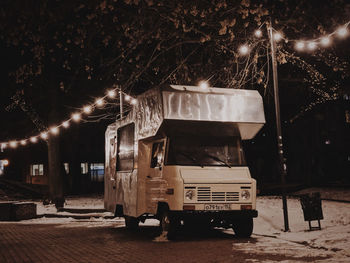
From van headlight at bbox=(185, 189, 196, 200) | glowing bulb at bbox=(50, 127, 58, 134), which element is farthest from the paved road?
glowing bulb at bbox=(50, 127, 58, 134)

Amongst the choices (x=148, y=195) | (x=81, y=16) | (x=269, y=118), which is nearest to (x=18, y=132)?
(x=269, y=118)

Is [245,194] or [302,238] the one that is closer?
[302,238]

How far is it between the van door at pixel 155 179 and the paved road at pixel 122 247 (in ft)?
3.19

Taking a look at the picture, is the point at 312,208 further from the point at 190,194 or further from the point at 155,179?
the point at 155,179

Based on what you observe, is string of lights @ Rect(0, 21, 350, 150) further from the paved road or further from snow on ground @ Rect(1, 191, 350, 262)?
snow on ground @ Rect(1, 191, 350, 262)

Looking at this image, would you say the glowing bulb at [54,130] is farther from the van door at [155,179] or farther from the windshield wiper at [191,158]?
the windshield wiper at [191,158]

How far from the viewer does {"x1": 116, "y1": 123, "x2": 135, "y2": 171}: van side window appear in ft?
46.5

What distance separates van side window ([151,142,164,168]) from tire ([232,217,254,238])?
253 centimetres

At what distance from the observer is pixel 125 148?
48.8 feet

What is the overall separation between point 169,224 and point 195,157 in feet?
5.72

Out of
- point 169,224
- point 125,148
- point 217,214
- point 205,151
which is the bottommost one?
point 169,224

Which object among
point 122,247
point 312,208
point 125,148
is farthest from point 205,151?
point 125,148

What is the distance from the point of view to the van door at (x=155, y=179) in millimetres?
12227

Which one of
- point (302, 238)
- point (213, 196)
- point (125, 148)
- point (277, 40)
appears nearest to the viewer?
point (213, 196)
